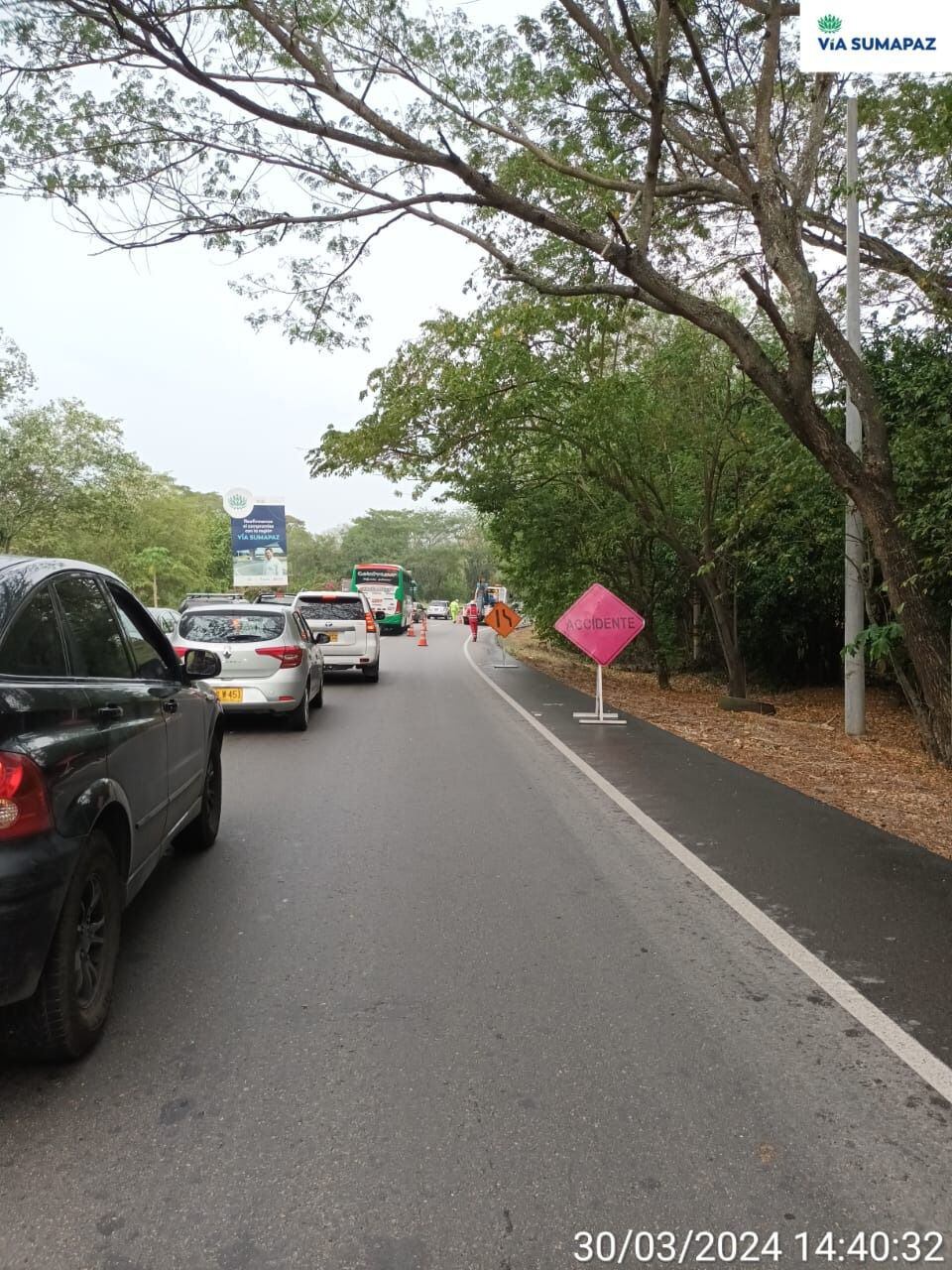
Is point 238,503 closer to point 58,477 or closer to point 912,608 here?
point 58,477

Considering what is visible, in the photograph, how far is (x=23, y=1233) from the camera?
7.72 ft

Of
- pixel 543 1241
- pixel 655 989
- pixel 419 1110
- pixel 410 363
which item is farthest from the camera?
pixel 410 363

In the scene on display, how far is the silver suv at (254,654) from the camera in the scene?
1102 centimetres

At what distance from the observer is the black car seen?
9.28ft

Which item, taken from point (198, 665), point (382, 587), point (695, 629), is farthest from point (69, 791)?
point (382, 587)

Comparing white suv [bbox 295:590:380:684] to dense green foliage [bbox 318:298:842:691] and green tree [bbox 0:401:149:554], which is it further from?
green tree [bbox 0:401:149:554]

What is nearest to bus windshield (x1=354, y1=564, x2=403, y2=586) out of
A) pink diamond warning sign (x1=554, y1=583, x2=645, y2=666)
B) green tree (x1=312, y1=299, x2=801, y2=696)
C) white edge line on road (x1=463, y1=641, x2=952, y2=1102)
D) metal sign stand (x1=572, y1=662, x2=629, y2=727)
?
green tree (x1=312, y1=299, x2=801, y2=696)

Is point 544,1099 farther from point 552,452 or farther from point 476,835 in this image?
point 552,452

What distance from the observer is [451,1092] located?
301 cm

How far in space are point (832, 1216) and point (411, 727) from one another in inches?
376

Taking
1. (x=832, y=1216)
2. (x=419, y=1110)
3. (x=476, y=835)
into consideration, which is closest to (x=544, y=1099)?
(x=419, y=1110)

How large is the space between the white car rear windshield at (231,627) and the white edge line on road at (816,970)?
567cm

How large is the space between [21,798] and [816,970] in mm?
3240

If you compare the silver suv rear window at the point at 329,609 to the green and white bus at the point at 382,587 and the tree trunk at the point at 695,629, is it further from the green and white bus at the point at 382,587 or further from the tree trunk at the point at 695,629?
the green and white bus at the point at 382,587
